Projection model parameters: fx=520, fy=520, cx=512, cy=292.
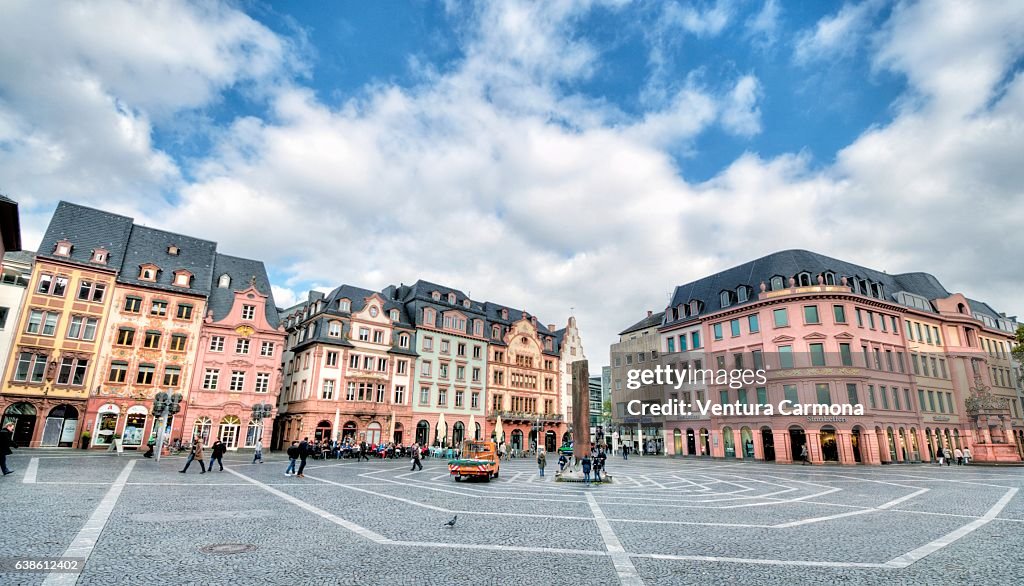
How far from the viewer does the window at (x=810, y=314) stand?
4738 centimetres

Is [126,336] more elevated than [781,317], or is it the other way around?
[781,317]

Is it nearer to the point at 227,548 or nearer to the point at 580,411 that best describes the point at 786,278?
the point at 580,411

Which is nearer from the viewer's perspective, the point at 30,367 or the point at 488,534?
the point at 488,534

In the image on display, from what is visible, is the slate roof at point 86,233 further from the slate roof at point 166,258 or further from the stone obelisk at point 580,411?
the stone obelisk at point 580,411

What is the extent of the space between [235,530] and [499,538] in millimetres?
5766

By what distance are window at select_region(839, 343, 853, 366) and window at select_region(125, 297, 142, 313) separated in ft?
195

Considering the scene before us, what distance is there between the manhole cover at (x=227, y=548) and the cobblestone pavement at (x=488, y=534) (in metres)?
0.03

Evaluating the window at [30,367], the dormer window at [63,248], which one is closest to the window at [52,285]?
the dormer window at [63,248]

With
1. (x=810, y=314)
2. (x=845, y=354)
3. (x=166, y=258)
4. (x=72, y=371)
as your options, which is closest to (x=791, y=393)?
(x=845, y=354)

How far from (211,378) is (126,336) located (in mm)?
6949

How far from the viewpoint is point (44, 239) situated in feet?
131

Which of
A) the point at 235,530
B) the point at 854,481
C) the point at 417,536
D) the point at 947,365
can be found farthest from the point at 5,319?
the point at 947,365

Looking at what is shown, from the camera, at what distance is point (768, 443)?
4847cm

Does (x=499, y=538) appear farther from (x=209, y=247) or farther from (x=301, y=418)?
(x=209, y=247)
